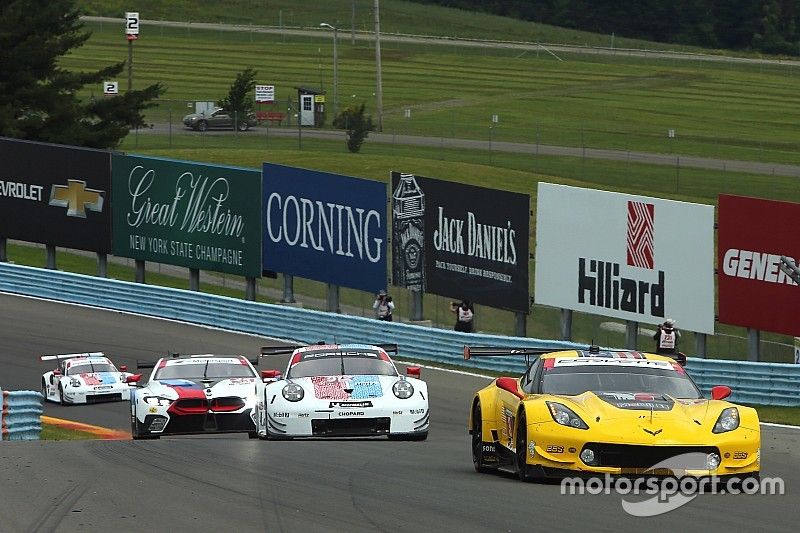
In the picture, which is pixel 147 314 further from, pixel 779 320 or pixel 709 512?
pixel 709 512

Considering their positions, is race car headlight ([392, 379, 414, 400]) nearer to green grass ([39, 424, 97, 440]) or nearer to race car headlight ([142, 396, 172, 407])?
race car headlight ([142, 396, 172, 407])

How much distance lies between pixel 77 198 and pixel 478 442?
83.2ft

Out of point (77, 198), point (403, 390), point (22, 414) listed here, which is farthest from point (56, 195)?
point (403, 390)

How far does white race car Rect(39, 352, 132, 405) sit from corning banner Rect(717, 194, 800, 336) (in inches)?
400

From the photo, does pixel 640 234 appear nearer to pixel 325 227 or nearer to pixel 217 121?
pixel 325 227

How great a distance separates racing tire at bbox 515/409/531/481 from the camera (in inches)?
455

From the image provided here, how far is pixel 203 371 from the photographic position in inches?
734

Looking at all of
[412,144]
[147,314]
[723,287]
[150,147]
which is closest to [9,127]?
[150,147]

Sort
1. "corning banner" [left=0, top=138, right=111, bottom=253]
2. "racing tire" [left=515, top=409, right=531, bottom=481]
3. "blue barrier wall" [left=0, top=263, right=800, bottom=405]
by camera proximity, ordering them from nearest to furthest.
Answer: "racing tire" [left=515, top=409, right=531, bottom=481] → "blue barrier wall" [left=0, top=263, right=800, bottom=405] → "corning banner" [left=0, top=138, right=111, bottom=253]

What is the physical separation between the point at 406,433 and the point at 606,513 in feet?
21.2

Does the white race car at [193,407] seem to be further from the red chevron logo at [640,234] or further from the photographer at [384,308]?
the photographer at [384,308]

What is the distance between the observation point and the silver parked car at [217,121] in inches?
2736

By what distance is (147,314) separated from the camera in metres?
33.9

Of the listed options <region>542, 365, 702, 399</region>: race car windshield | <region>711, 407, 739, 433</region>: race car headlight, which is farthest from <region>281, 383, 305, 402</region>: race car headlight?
<region>711, 407, 739, 433</region>: race car headlight
